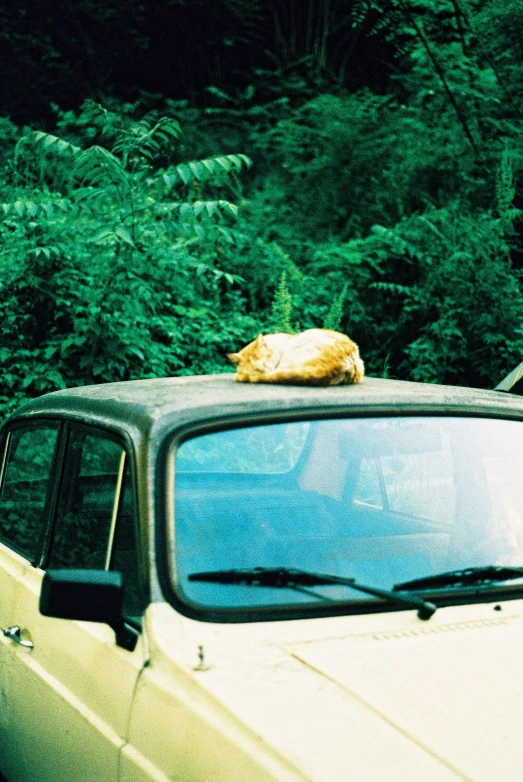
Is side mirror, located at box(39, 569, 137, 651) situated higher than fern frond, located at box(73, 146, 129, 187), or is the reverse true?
fern frond, located at box(73, 146, 129, 187)

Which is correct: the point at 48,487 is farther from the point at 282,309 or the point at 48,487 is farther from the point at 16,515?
the point at 282,309

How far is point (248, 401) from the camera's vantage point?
260cm

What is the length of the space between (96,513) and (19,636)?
53cm

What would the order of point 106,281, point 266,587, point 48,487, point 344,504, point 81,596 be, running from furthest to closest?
point 106,281 < point 48,487 < point 344,504 < point 266,587 < point 81,596

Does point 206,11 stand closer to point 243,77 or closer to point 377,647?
point 243,77

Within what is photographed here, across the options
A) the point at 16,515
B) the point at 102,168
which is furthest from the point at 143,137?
the point at 16,515

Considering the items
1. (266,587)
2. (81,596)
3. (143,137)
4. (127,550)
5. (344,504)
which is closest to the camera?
(81,596)

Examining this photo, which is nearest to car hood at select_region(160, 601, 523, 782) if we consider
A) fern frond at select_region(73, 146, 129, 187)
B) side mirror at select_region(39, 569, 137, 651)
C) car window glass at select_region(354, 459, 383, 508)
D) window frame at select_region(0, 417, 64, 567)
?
side mirror at select_region(39, 569, 137, 651)

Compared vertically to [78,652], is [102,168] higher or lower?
higher

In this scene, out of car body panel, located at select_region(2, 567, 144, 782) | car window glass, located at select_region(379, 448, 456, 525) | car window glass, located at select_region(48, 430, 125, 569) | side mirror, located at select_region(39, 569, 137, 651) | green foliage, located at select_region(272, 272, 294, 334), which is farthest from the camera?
green foliage, located at select_region(272, 272, 294, 334)

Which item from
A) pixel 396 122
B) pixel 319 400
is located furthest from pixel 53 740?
pixel 396 122

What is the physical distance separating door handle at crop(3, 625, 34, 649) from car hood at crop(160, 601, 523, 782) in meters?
0.95

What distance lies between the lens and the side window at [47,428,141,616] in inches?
97.0

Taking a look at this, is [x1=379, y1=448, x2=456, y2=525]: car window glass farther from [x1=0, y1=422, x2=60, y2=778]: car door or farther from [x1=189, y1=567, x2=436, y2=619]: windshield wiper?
[x1=0, y1=422, x2=60, y2=778]: car door
